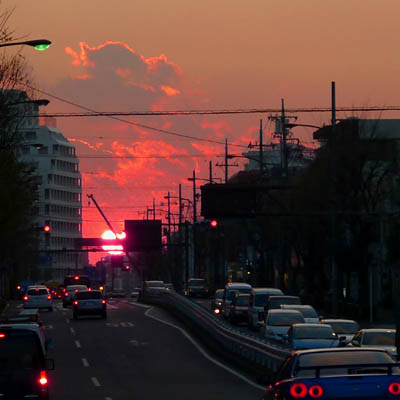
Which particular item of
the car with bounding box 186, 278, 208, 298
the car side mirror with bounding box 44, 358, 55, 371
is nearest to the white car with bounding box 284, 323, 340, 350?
the car side mirror with bounding box 44, 358, 55, 371

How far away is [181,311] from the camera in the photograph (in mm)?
62500

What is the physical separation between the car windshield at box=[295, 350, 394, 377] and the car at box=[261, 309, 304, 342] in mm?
28482

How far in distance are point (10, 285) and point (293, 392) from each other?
114838 mm

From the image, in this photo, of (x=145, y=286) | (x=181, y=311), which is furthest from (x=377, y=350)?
(x=145, y=286)

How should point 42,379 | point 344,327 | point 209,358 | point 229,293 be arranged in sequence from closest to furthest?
point 42,379 → point 209,358 → point 344,327 → point 229,293

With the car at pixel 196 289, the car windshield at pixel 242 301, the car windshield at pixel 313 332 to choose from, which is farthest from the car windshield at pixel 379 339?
the car at pixel 196 289

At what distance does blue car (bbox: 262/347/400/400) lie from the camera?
1383 centimetres

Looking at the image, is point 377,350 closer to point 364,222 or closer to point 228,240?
point 364,222

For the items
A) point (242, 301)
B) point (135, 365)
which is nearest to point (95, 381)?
point (135, 365)

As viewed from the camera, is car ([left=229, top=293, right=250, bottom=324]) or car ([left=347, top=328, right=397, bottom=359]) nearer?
car ([left=347, top=328, right=397, bottom=359])

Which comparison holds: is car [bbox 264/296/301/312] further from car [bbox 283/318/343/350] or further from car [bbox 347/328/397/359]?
car [bbox 347/328/397/359]

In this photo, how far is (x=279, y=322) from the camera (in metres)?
44.8

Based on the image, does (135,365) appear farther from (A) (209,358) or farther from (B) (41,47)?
(B) (41,47)

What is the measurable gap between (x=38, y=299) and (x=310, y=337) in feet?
145
